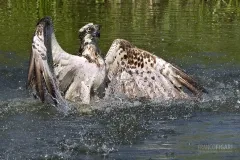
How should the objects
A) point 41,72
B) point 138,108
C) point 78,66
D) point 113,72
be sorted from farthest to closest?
point 113,72, point 78,66, point 138,108, point 41,72

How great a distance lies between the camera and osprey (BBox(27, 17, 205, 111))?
963 cm

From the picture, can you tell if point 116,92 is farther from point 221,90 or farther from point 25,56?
point 25,56

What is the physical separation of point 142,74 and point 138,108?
0.75 m

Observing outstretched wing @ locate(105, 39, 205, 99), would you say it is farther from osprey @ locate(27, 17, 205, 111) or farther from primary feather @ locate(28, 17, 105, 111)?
primary feather @ locate(28, 17, 105, 111)

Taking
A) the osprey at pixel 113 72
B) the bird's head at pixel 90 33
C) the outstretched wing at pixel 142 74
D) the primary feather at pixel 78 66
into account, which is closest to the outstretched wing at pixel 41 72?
the primary feather at pixel 78 66

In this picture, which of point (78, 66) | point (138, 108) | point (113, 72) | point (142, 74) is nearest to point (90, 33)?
point (78, 66)

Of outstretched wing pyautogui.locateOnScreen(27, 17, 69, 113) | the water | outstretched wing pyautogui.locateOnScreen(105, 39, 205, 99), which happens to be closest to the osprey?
outstretched wing pyautogui.locateOnScreen(105, 39, 205, 99)

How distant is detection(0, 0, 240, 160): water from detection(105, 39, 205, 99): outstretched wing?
0.28m

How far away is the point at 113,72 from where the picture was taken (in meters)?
10.1

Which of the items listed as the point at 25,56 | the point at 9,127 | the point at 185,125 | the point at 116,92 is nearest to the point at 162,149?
the point at 185,125

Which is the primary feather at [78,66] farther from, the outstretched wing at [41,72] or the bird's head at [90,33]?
the outstretched wing at [41,72]

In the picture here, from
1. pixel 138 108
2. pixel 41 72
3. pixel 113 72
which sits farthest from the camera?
pixel 113 72

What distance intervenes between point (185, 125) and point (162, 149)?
1111 millimetres

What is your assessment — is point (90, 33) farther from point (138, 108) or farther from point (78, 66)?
point (138, 108)
